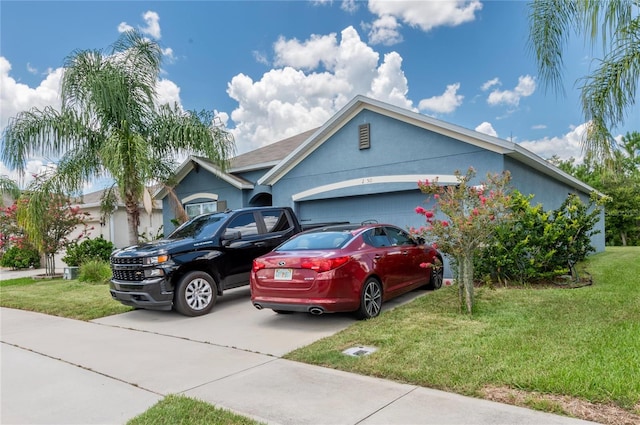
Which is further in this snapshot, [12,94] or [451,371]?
[12,94]

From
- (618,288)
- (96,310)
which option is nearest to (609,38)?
(618,288)

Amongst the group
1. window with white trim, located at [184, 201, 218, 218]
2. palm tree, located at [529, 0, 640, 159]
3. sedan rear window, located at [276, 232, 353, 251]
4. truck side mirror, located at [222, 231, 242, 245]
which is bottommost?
sedan rear window, located at [276, 232, 353, 251]

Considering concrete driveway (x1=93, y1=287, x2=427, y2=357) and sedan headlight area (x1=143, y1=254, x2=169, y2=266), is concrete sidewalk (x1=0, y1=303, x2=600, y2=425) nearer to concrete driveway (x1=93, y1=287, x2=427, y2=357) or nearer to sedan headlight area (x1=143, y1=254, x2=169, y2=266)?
concrete driveway (x1=93, y1=287, x2=427, y2=357)

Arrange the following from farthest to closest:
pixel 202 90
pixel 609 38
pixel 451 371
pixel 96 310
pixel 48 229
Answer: pixel 202 90
pixel 48 229
pixel 96 310
pixel 609 38
pixel 451 371

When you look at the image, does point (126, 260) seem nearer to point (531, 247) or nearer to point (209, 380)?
point (209, 380)

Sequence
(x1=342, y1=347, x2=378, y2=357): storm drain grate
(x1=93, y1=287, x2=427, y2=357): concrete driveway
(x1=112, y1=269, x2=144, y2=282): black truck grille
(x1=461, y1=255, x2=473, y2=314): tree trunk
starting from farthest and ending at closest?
(x1=112, y1=269, x2=144, y2=282): black truck grille < (x1=461, y1=255, x2=473, y2=314): tree trunk < (x1=93, y1=287, x2=427, y2=357): concrete driveway < (x1=342, y1=347, x2=378, y2=357): storm drain grate

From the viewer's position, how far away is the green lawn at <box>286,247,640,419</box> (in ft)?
12.6

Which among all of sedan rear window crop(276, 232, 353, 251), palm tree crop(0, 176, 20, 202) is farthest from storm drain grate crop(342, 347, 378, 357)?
palm tree crop(0, 176, 20, 202)

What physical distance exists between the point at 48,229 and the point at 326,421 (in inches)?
612

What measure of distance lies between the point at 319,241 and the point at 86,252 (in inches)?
524

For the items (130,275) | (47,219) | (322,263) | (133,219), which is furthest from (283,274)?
(47,219)

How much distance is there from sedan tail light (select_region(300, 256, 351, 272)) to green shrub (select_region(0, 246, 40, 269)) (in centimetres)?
1993

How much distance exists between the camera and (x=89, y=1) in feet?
40.7

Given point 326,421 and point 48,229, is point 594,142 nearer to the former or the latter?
point 326,421
